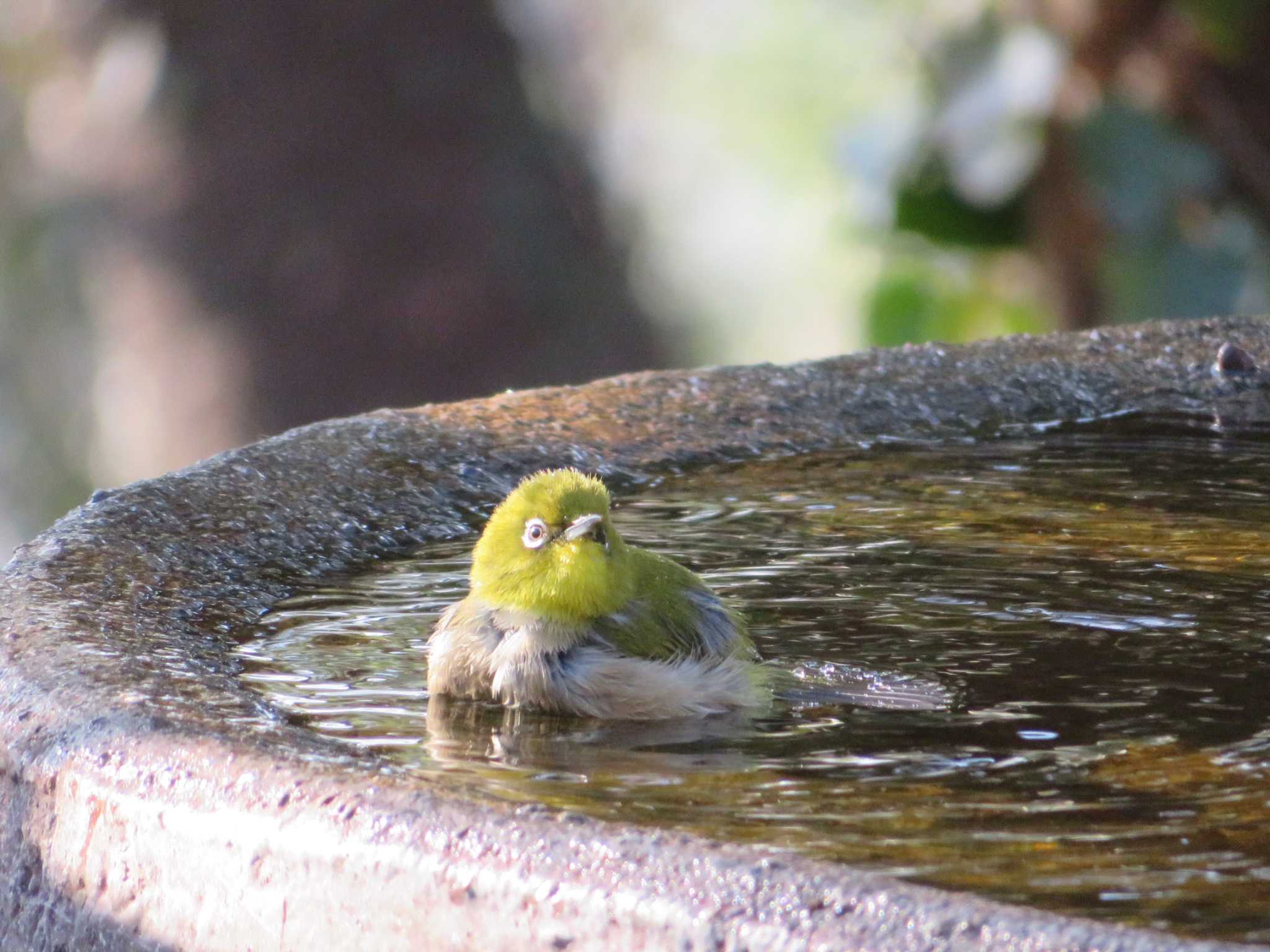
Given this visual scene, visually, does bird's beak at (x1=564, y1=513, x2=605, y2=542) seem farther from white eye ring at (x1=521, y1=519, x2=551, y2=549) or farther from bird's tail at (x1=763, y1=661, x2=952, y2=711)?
bird's tail at (x1=763, y1=661, x2=952, y2=711)

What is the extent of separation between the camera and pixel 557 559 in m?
2.69

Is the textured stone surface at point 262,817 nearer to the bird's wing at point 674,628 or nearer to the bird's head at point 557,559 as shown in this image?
the bird's head at point 557,559

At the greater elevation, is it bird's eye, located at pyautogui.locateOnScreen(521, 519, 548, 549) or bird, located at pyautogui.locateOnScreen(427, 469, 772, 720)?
bird's eye, located at pyautogui.locateOnScreen(521, 519, 548, 549)

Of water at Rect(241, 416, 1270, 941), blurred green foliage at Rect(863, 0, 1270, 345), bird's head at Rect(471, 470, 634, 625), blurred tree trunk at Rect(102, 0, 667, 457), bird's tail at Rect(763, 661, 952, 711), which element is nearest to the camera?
water at Rect(241, 416, 1270, 941)

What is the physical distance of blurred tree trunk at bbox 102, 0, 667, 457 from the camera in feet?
28.1

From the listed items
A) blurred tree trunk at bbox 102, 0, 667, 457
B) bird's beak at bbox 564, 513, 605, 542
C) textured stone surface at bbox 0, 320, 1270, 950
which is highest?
A: blurred tree trunk at bbox 102, 0, 667, 457

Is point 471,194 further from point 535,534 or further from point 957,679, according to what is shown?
point 957,679

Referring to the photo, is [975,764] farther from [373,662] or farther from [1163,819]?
[373,662]

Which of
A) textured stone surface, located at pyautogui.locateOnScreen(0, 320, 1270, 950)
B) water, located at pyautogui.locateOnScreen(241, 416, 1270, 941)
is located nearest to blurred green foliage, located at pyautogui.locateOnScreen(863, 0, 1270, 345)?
water, located at pyautogui.locateOnScreen(241, 416, 1270, 941)

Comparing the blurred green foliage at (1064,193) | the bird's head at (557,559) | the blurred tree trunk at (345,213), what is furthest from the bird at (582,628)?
the blurred green foliage at (1064,193)

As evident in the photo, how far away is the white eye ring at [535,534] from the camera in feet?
8.93

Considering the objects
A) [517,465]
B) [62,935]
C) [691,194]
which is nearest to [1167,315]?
[517,465]

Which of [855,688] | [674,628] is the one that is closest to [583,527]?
[674,628]

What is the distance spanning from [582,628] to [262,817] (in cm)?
92
